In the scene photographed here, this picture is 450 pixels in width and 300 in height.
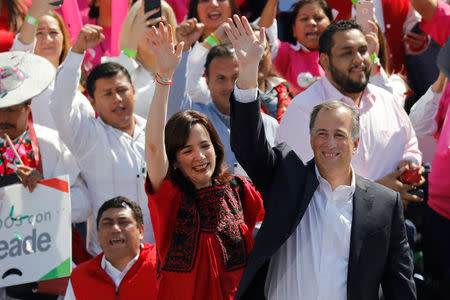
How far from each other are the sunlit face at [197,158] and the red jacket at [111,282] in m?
0.96

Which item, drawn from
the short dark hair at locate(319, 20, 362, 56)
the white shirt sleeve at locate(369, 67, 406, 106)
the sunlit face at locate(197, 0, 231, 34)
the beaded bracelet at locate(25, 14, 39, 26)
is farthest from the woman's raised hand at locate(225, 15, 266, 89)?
the sunlit face at locate(197, 0, 231, 34)

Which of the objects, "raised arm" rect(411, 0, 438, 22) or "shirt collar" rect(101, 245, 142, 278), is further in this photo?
"raised arm" rect(411, 0, 438, 22)

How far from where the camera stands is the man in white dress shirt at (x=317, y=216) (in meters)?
3.67

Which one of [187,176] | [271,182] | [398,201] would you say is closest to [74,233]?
[187,176]

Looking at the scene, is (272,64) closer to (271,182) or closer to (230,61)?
(230,61)

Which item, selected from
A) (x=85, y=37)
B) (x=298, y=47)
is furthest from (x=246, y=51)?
(x=298, y=47)

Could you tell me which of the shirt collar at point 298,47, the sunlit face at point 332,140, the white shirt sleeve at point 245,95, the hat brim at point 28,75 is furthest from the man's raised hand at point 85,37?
the shirt collar at point 298,47

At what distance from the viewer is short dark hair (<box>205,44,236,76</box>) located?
5480 mm

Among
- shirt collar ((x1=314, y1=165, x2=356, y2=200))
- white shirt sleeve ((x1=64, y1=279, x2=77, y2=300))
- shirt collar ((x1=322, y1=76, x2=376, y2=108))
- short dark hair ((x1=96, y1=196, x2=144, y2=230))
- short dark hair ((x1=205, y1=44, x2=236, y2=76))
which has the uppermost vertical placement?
short dark hair ((x1=205, y1=44, x2=236, y2=76))

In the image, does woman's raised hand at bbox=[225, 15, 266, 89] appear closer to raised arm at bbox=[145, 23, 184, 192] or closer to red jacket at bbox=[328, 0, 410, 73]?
raised arm at bbox=[145, 23, 184, 192]

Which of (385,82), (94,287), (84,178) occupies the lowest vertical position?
(94,287)

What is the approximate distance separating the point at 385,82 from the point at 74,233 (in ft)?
8.36

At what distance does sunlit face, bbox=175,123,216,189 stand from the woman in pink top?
2.39 meters

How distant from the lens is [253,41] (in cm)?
368
